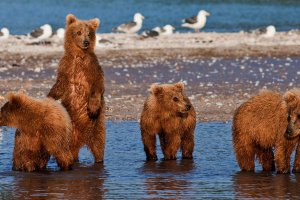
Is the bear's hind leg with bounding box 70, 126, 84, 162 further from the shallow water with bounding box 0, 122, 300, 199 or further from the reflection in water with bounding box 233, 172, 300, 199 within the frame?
the reflection in water with bounding box 233, 172, 300, 199

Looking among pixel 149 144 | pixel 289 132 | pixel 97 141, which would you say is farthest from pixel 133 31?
pixel 289 132

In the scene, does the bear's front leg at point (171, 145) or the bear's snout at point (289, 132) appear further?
the bear's front leg at point (171, 145)

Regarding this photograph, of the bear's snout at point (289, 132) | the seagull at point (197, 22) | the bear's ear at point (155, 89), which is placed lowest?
the bear's snout at point (289, 132)

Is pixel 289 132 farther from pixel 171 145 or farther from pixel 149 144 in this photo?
pixel 149 144

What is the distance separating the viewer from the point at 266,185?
10.3 metres

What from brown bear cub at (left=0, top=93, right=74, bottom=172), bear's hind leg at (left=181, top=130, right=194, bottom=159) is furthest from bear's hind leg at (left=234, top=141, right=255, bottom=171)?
brown bear cub at (left=0, top=93, right=74, bottom=172)

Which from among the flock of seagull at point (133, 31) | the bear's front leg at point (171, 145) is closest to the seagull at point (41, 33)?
the flock of seagull at point (133, 31)

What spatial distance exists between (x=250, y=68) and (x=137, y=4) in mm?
35421

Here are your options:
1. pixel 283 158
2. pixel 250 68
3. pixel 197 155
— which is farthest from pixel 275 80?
pixel 283 158

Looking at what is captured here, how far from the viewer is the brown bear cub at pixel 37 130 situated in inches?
429

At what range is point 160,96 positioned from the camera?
12.2m

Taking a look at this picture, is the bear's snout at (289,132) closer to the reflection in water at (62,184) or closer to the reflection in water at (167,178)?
the reflection in water at (167,178)

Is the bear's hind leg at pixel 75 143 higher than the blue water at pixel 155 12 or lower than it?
lower

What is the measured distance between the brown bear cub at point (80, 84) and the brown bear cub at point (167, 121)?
604 millimetres
